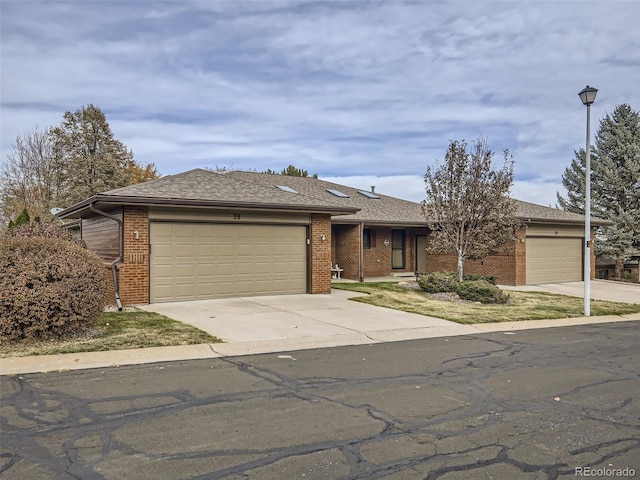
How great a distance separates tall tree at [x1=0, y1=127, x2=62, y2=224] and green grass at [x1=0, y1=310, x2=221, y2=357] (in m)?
28.1

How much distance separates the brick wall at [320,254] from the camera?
16516 mm

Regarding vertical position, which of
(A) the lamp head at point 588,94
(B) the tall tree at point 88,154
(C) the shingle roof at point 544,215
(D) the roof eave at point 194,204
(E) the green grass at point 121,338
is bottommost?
(E) the green grass at point 121,338

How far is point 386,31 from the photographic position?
47.3 ft

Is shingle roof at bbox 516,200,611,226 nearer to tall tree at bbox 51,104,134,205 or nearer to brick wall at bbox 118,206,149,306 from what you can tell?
brick wall at bbox 118,206,149,306

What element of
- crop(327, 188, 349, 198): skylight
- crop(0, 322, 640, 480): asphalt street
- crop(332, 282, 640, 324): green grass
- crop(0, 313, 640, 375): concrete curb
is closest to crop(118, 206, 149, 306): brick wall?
crop(0, 313, 640, 375): concrete curb

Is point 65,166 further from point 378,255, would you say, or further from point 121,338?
point 121,338

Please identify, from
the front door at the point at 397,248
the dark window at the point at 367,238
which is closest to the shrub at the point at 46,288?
the dark window at the point at 367,238

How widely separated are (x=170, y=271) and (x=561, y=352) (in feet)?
32.1

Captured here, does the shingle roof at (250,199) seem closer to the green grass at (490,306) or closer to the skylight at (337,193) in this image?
the skylight at (337,193)

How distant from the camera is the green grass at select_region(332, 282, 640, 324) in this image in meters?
13.1

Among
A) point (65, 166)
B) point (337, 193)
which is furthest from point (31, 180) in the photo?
point (337, 193)

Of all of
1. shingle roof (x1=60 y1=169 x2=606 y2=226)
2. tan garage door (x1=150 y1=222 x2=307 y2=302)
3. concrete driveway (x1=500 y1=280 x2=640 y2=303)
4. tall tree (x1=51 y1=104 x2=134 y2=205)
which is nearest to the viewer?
shingle roof (x1=60 y1=169 x2=606 y2=226)

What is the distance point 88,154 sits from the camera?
113ft

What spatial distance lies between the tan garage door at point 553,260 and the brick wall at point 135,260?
15490 millimetres
